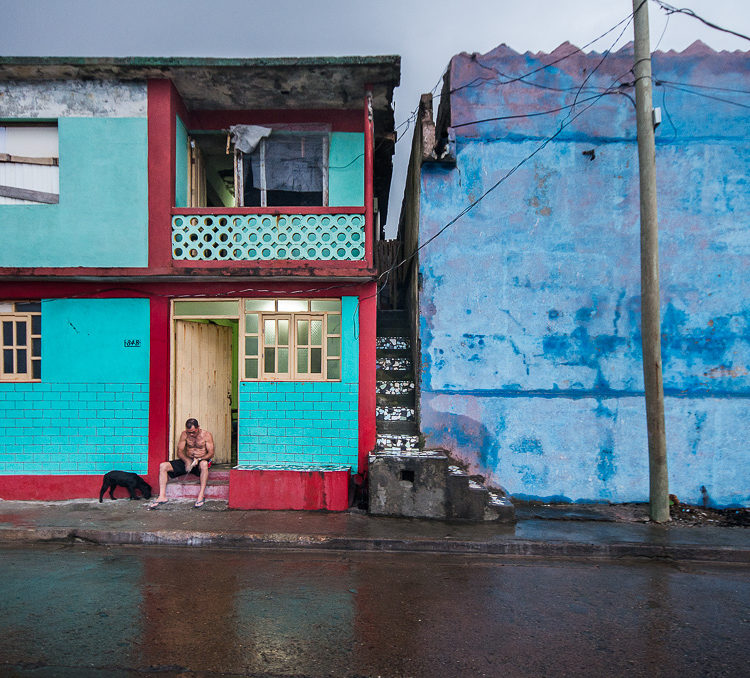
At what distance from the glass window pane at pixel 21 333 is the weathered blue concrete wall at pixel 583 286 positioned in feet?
21.1

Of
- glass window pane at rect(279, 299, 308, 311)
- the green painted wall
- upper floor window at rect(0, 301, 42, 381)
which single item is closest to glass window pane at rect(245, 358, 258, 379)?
glass window pane at rect(279, 299, 308, 311)

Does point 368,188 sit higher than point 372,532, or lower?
higher

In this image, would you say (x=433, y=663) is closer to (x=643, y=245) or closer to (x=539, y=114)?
(x=643, y=245)

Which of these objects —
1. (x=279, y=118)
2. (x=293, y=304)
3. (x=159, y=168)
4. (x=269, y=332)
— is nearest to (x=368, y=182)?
(x=279, y=118)

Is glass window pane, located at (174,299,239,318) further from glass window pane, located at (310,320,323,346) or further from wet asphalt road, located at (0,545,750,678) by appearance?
wet asphalt road, located at (0,545,750,678)

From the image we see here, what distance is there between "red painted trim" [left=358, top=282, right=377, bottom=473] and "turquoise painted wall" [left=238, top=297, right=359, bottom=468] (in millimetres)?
80

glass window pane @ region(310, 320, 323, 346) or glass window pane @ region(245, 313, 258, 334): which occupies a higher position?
glass window pane @ region(245, 313, 258, 334)

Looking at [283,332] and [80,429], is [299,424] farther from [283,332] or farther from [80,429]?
[80,429]

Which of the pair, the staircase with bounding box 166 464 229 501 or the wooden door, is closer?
the staircase with bounding box 166 464 229 501

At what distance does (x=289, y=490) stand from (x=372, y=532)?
1.53 metres

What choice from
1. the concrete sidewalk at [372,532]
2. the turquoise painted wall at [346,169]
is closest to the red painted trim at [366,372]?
the concrete sidewalk at [372,532]

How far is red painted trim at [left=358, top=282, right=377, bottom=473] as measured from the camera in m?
7.97

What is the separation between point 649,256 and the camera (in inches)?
266

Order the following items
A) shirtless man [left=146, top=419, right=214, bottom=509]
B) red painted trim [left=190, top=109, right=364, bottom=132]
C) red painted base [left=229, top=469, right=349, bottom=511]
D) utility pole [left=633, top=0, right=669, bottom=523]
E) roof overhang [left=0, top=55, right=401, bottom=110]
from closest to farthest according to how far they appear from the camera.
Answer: utility pole [left=633, top=0, right=669, bottom=523]
red painted base [left=229, top=469, right=349, bottom=511]
roof overhang [left=0, top=55, right=401, bottom=110]
shirtless man [left=146, top=419, right=214, bottom=509]
red painted trim [left=190, top=109, right=364, bottom=132]
